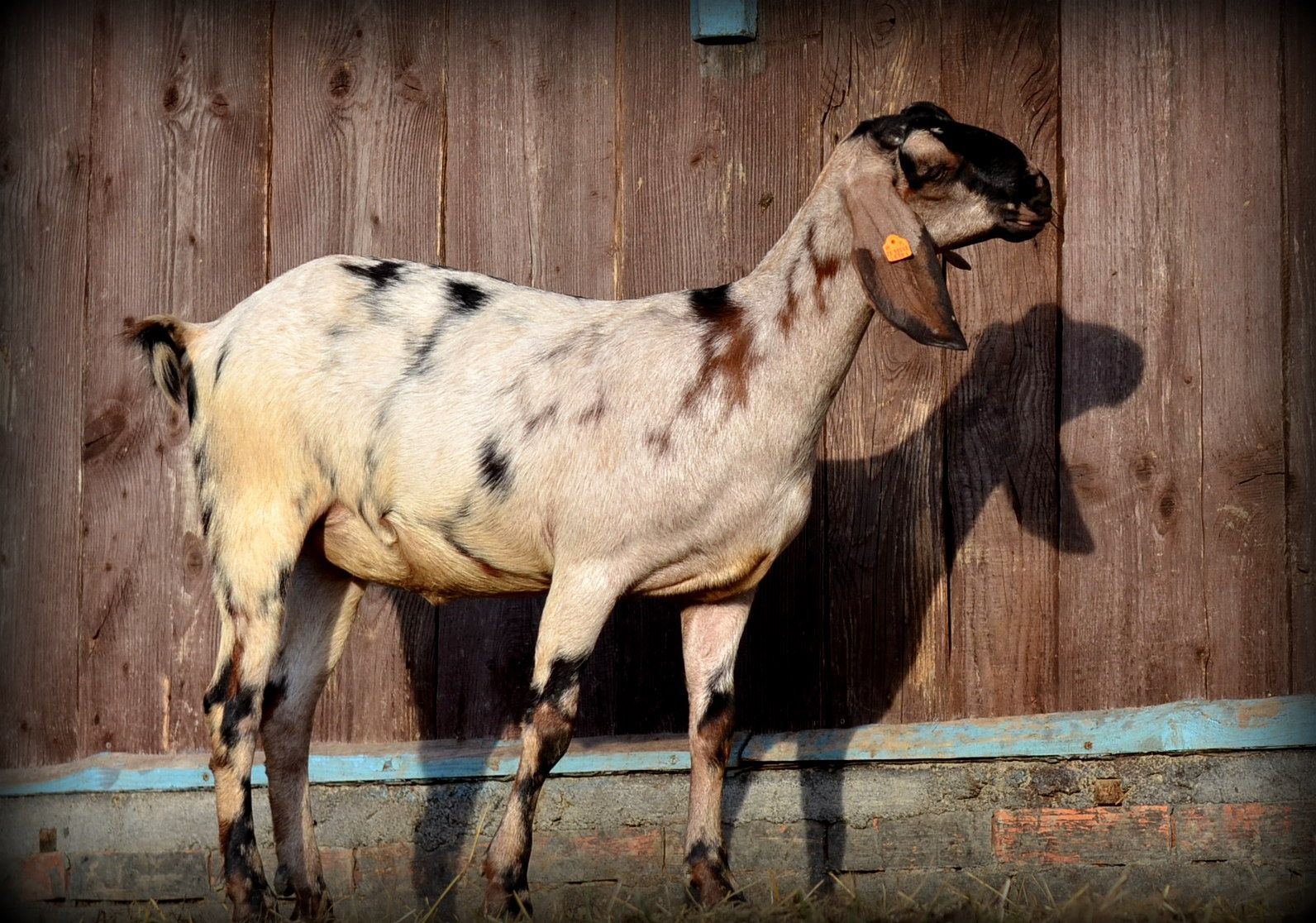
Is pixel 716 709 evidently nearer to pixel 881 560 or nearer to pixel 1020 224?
pixel 881 560

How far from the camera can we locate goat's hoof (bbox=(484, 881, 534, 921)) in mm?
3850

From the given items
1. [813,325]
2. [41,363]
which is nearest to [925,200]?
[813,325]

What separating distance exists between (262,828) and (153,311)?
1.72 metres

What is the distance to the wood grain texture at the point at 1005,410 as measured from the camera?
4945 millimetres

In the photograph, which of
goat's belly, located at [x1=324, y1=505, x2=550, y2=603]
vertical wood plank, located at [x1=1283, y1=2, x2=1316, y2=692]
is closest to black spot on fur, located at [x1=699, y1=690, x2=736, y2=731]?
goat's belly, located at [x1=324, y1=505, x2=550, y2=603]

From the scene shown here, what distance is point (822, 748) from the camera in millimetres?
4859

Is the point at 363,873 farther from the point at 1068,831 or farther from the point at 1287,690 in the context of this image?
the point at 1287,690

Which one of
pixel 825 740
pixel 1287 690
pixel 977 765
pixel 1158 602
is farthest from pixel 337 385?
pixel 1287 690

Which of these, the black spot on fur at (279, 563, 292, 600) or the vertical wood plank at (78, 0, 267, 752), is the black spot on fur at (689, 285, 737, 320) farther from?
the vertical wood plank at (78, 0, 267, 752)

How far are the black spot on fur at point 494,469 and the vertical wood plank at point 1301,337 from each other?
2343 millimetres

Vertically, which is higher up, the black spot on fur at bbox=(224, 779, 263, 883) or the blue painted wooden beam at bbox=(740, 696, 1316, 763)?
the blue painted wooden beam at bbox=(740, 696, 1316, 763)

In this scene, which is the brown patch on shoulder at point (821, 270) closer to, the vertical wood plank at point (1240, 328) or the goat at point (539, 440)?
the goat at point (539, 440)

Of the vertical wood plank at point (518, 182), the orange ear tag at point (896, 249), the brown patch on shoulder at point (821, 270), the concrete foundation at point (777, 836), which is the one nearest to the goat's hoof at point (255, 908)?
the concrete foundation at point (777, 836)

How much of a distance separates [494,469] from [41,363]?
81.2 inches
